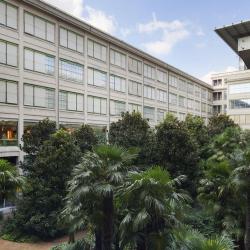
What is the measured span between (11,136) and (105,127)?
17.9m

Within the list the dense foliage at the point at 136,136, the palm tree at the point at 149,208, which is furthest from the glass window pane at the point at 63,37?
the palm tree at the point at 149,208

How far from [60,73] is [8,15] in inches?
375

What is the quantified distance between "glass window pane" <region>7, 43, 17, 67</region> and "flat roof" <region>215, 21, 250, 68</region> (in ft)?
71.4

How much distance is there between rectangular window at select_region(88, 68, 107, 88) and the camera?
51562 mm

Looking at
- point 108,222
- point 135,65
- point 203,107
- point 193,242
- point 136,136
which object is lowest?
point 193,242

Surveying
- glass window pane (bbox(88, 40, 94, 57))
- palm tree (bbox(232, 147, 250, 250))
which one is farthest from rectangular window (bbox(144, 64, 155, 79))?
palm tree (bbox(232, 147, 250, 250))

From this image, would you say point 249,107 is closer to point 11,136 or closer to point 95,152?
point 11,136

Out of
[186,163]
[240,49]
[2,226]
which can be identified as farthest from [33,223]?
[240,49]

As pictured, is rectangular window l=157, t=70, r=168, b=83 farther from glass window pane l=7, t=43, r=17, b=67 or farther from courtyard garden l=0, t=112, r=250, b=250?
glass window pane l=7, t=43, r=17, b=67

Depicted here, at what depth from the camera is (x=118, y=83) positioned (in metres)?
58.8

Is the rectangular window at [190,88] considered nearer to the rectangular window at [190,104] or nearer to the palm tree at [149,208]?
the rectangular window at [190,104]

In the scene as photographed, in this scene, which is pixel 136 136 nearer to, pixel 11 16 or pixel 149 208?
pixel 149 208

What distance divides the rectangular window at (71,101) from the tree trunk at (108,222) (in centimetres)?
3064

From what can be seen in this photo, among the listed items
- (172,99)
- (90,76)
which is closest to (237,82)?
(172,99)
